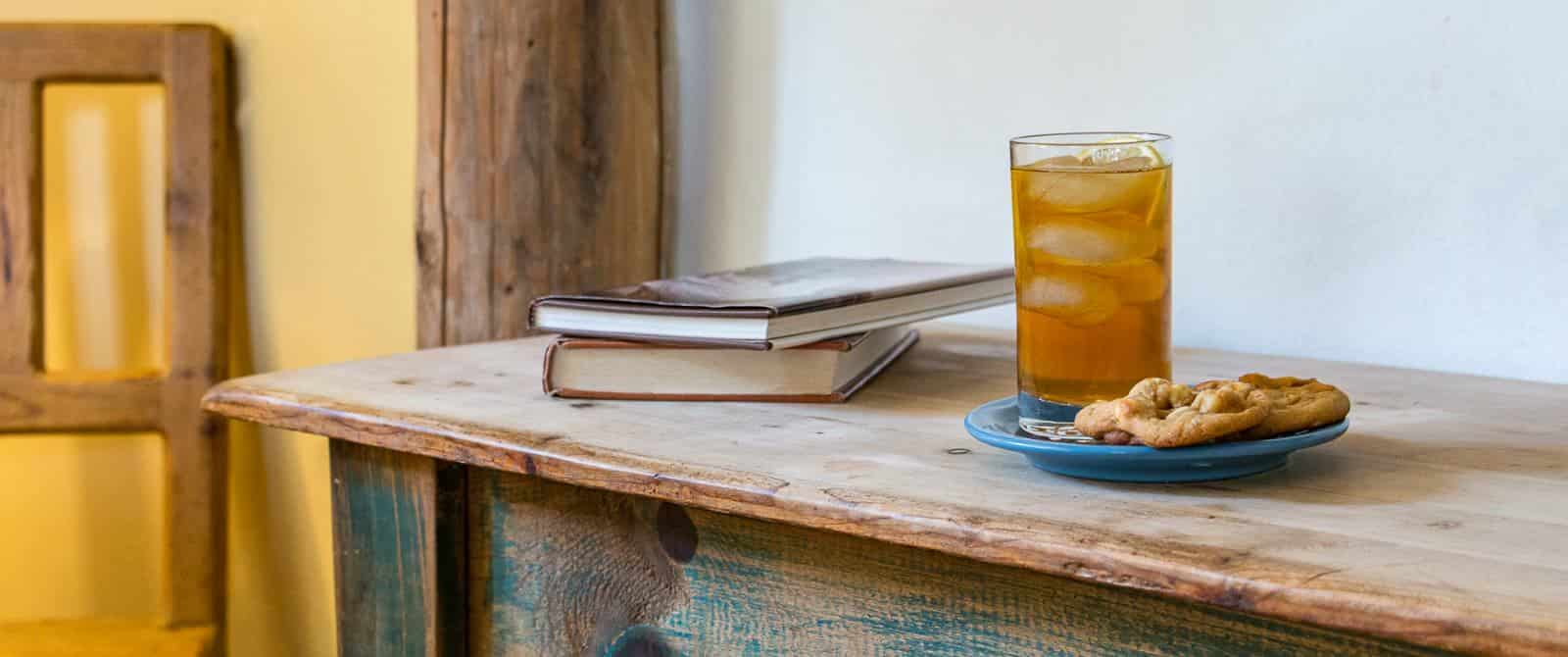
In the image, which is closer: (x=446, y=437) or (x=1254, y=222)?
(x=446, y=437)

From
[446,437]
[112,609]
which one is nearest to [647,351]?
[446,437]

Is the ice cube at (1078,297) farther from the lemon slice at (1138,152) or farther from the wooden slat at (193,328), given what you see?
the wooden slat at (193,328)

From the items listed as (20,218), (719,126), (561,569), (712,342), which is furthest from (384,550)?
(20,218)

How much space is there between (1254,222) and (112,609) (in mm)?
1387

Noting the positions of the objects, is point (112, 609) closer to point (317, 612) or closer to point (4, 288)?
point (317, 612)

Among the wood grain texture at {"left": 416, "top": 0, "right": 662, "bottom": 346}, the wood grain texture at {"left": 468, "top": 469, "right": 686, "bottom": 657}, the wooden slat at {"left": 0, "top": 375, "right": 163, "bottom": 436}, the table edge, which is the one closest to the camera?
the table edge

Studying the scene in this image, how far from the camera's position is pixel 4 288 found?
1.40 metres

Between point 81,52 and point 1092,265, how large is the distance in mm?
1177

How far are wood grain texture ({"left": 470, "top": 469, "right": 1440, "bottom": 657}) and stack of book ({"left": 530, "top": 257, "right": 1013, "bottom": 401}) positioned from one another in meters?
0.08

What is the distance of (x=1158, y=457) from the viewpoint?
567 millimetres

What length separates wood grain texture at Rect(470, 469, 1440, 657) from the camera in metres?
0.58

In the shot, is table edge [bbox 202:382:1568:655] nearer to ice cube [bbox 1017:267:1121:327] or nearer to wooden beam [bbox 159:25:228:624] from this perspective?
ice cube [bbox 1017:267:1121:327]

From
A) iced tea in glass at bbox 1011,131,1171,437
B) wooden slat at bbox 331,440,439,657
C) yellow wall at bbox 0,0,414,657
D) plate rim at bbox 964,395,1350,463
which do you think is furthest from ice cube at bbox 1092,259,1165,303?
yellow wall at bbox 0,0,414,657

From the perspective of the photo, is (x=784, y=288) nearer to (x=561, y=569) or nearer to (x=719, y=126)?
(x=561, y=569)
